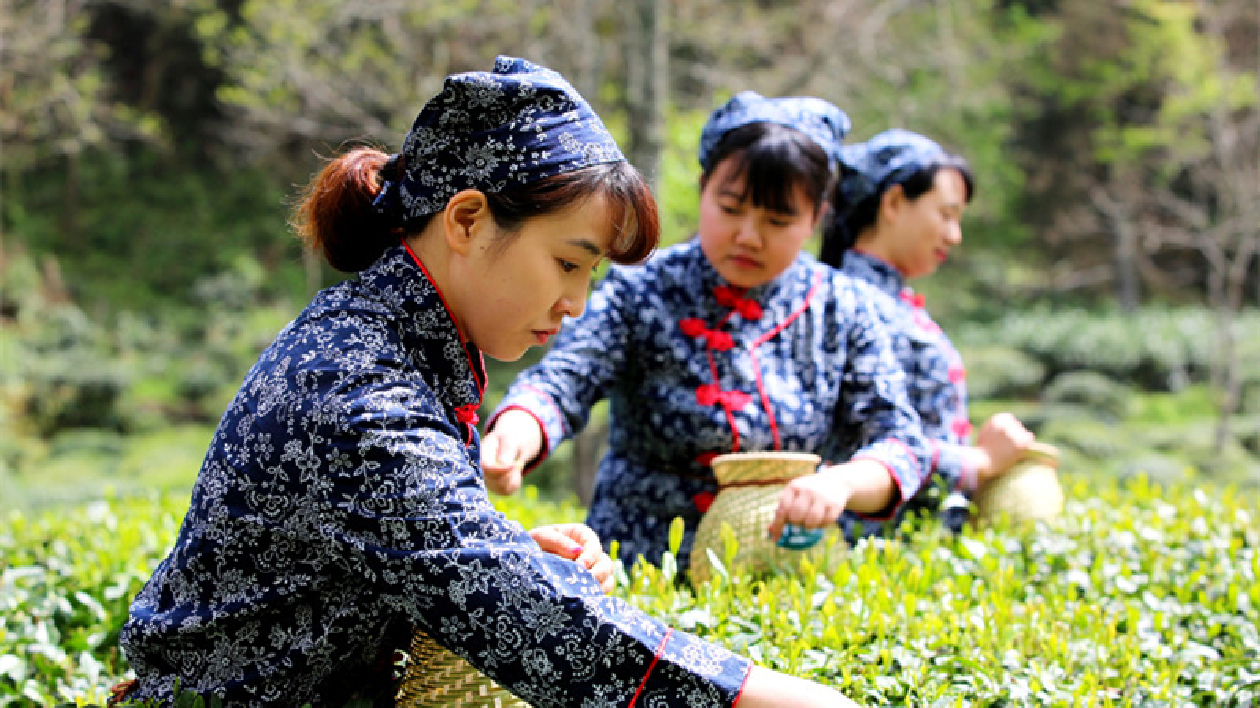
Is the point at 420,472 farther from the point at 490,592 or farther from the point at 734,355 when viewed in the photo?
the point at 734,355

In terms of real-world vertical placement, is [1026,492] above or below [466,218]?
below

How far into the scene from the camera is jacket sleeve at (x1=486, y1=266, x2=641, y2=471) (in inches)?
104

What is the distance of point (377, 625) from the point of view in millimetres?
1692

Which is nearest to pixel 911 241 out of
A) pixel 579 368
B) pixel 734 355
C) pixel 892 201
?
pixel 892 201

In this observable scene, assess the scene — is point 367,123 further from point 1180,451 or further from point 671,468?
point 1180,451

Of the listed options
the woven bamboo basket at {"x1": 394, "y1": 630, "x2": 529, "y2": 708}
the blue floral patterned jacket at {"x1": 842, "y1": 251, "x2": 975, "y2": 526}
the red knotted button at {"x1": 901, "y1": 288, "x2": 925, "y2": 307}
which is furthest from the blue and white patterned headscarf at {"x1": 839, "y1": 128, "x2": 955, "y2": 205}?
the woven bamboo basket at {"x1": 394, "y1": 630, "x2": 529, "y2": 708}

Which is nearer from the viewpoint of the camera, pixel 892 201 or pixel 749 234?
pixel 749 234

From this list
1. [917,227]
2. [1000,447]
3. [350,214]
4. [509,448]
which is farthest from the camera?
[917,227]

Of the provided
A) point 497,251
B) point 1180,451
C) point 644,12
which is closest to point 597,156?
point 497,251

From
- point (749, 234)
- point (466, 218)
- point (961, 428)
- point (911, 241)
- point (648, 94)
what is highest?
point (648, 94)

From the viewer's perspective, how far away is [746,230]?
2801 mm

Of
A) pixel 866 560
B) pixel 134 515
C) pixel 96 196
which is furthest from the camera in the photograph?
pixel 96 196

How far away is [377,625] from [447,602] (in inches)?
10.6

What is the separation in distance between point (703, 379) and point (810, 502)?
1.88ft
